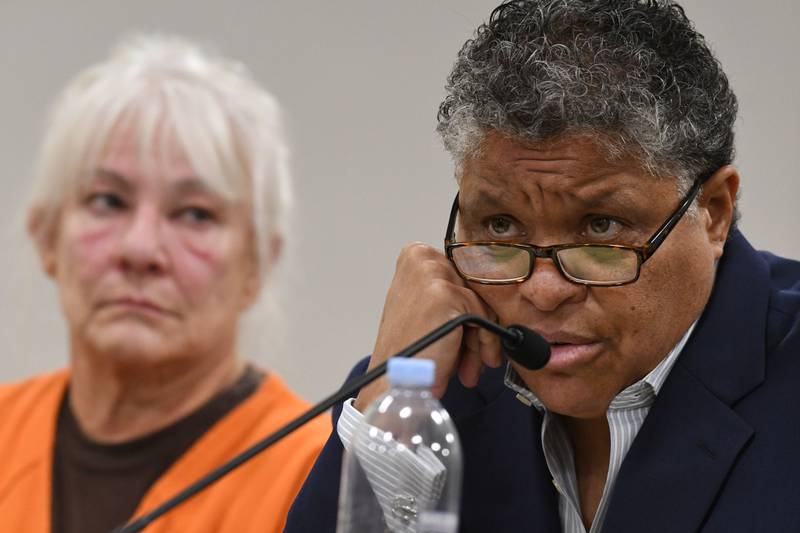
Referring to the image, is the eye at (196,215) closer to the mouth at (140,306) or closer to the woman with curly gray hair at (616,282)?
the mouth at (140,306)

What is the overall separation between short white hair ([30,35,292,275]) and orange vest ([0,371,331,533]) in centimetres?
40

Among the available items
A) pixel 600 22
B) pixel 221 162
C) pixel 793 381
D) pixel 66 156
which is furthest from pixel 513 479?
pixel 66 156

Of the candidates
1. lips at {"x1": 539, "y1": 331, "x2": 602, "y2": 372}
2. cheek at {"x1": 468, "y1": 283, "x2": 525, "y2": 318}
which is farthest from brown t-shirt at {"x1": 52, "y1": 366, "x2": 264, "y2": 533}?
lips at {"x1": 539, "y1": 331, "x2": 602, "y2": 372}

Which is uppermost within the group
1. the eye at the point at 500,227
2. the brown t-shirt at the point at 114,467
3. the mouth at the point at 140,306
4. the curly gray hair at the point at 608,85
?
the curly gray hair at the point at 608,85

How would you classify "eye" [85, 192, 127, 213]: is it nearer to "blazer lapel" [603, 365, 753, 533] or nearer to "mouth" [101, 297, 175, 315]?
"mouth" [101, 297, 175, 315]

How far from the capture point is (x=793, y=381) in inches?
62.9

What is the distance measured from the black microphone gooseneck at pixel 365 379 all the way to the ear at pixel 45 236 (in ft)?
5.58

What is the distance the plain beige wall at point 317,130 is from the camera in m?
3.23

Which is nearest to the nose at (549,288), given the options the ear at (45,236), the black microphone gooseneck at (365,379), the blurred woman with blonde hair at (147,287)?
the black microphone gooseneck at (365,379)

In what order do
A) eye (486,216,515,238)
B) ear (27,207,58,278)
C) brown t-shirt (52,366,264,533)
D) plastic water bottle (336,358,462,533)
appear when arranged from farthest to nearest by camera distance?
1. ear (27,207,58,278)
2. brown t-shirt (52,366,264,533)
3. eye (486,216,515,238)
4. plastic water bottle (336,358,462,533)

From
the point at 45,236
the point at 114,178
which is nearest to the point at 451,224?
the point at 114,178

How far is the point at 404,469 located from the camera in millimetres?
1328

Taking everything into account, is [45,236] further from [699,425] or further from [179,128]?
[699,425]

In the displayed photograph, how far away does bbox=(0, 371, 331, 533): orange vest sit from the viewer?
7.73 ft
